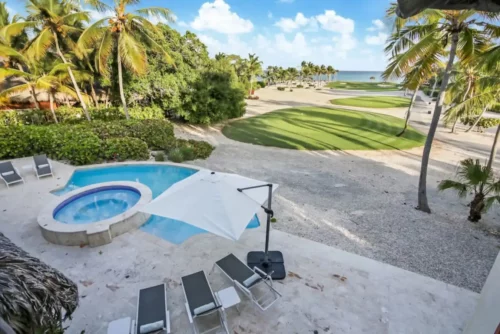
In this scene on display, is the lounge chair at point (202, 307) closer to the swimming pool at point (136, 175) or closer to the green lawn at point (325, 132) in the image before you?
the swimming pool at point (136, 175)

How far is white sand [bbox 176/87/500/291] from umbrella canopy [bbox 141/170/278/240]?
141 inches

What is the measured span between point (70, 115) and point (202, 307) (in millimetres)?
21602

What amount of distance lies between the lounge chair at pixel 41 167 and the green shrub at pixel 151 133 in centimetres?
430

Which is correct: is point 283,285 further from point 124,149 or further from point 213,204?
point 124,149

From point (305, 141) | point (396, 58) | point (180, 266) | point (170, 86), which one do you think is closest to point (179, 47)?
point (170, 86)

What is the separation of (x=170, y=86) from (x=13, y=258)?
19.3m

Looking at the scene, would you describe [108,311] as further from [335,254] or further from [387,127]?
[387,127]

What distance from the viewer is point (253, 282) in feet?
16.0

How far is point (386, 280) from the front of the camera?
5645mm

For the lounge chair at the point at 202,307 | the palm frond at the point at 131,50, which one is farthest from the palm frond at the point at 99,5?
the lounge chair at the point at 202,307

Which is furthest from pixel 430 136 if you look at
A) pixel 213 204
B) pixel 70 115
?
pixel 70 115

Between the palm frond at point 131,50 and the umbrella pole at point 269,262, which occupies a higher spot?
the palm frond at point 131,50

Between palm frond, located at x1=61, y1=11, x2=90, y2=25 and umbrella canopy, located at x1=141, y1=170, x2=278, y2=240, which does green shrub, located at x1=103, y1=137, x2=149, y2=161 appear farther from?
palm frond, located at x1=61, y1=11, x2=90, y2=25

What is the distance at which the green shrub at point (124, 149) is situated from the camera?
12086 mm
